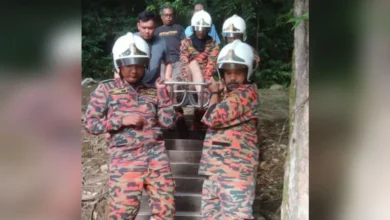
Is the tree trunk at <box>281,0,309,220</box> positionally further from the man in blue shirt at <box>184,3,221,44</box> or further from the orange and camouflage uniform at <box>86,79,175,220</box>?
the orange and camouflage uniform at <box>86,79,175,220</box>

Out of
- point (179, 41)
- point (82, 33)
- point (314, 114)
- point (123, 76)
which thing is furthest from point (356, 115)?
point (82, 33)

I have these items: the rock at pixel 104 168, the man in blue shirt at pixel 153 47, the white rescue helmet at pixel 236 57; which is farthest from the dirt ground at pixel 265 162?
the man in blue shirt at pixel 153 47

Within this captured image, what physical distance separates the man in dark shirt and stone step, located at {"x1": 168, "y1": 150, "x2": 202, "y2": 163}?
0.28 m

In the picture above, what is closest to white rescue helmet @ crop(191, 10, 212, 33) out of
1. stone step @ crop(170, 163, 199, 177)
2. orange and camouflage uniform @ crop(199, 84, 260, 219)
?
orange and camouflage uniform @ crop(199, 84, 260, 219)

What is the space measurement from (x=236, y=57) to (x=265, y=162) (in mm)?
404

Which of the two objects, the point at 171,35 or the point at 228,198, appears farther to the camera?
the point at 171,35

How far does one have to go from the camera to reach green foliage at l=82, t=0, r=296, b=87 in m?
2.26

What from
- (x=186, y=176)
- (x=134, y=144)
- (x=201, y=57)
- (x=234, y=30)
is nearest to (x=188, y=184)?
(x=186, y=176)

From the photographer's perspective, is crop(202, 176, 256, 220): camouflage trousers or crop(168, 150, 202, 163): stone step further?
crop(168, 150, 202, 163): stone step

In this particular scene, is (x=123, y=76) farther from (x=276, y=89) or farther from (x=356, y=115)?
(x=356, y=115)

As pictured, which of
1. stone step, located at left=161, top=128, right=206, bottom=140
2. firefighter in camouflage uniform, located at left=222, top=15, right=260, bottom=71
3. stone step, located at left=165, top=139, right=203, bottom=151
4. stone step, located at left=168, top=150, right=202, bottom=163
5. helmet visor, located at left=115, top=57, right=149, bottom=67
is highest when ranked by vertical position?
firefighter in camouflage uniform, located at left=222, top=15, right=260, bottom=71

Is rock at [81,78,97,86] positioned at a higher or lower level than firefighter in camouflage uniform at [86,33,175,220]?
higher

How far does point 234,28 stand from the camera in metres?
2.24

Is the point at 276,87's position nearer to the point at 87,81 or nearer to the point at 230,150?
the point at 230,150
